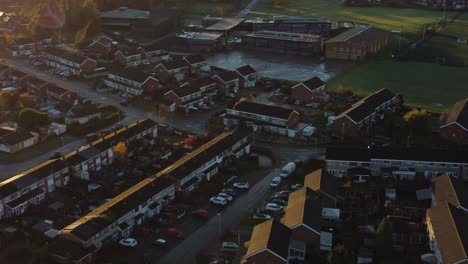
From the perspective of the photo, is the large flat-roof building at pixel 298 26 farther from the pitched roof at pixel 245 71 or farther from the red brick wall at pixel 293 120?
the red brick wall at pixel 293 120

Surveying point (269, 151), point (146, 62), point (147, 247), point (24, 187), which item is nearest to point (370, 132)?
point (269, 151)

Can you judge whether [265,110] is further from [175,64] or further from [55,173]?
[175,64]

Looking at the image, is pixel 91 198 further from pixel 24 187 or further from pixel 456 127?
pixel 456 127

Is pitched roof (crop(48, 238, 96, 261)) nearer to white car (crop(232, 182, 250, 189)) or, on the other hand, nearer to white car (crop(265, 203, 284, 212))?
white car (crop(265, 203, 284, 212))

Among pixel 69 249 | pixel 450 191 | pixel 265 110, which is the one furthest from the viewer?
pixel 265 110

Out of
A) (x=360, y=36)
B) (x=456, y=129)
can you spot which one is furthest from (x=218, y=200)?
(x=360, y=36)

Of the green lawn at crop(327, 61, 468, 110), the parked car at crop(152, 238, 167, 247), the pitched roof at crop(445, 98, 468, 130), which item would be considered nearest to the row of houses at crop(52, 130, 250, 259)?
the parked car at crop(152, 238, 167, 247)
